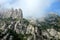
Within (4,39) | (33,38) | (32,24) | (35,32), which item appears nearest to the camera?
(4,39)

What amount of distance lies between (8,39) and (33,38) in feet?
125

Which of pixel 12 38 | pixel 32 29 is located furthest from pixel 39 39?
pixel 12 38

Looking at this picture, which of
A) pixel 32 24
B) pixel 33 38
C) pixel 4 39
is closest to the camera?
pixel 4 39

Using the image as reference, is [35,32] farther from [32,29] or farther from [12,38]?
[12,38]

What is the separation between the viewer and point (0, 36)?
123 m

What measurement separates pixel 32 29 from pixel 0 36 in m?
68.1

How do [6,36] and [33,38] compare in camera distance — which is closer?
[6,36]

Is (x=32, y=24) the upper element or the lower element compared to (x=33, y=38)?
upper

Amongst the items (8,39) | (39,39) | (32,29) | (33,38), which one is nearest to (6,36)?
(8,39)

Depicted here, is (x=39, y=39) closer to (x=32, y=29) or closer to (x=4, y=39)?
(x=32, y=29)

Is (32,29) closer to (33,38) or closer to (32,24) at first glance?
(32,24)

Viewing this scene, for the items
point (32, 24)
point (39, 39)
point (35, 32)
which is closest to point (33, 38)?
point (39, 39)

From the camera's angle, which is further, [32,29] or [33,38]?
[32,29]

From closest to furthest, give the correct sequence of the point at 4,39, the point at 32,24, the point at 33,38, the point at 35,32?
the point at 4,39 < the point at 33,38 < the point at 35,32 < the point at 32,24
